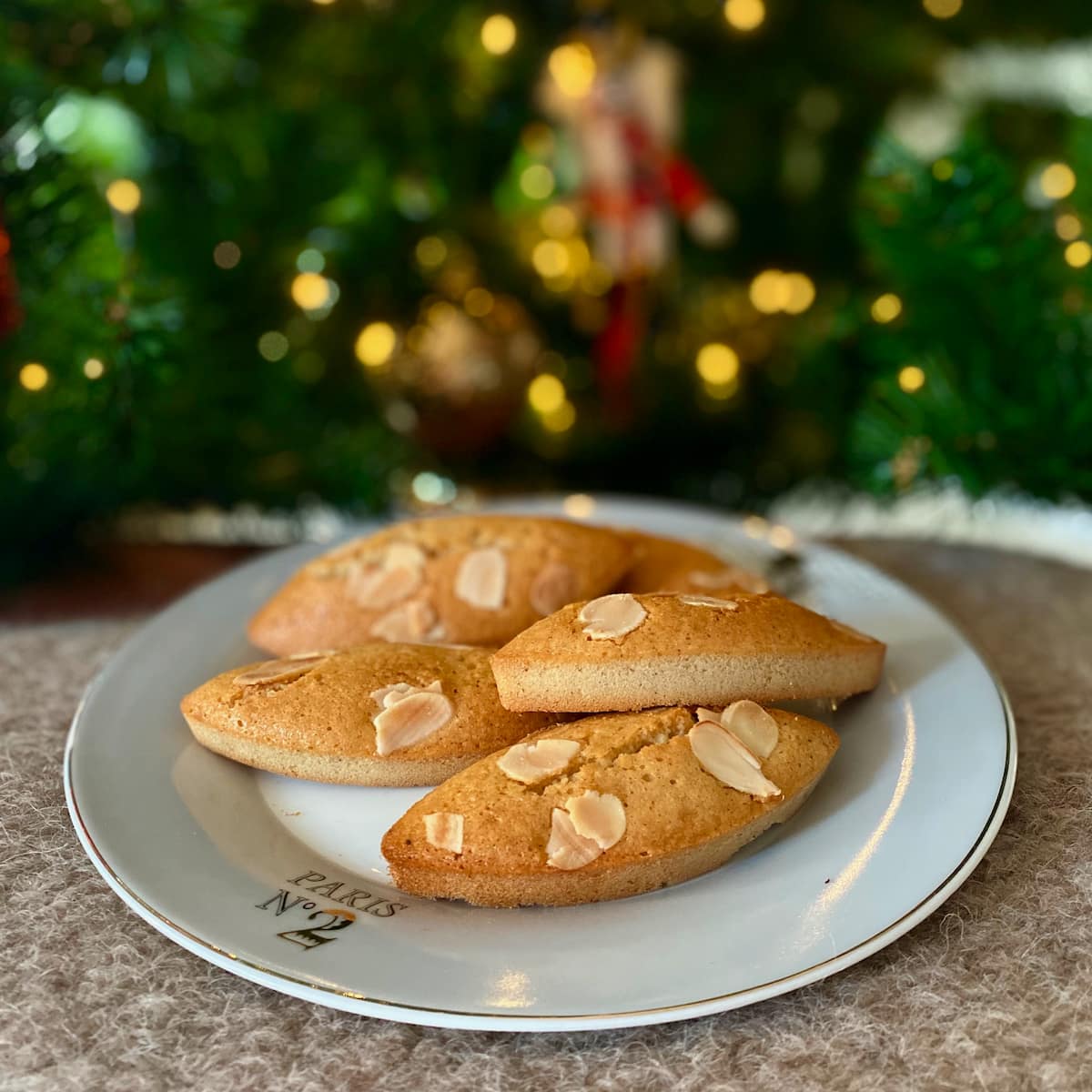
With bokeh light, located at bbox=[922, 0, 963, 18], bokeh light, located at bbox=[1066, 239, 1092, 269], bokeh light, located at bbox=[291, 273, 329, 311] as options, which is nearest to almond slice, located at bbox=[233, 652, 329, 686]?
bokeh light, located at bbox=[291, 273, 329, 311]

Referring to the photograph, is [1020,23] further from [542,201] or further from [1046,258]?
[542,201]

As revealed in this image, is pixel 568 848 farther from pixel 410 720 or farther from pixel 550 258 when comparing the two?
pixel 550 258

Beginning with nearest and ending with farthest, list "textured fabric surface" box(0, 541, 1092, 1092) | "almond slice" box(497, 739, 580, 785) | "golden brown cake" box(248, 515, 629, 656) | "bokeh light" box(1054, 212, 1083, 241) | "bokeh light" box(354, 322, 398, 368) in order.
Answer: "textured fabric surface" box(0, 541, 1092, 1092), "almond slice" box(497, 739, 580, 785), "golden brown cake" box(248, 515, 629, 656), "bokeh light" box(1054, 212, 1083, 241), "bokeh light" box(354, 322, 398, 368)

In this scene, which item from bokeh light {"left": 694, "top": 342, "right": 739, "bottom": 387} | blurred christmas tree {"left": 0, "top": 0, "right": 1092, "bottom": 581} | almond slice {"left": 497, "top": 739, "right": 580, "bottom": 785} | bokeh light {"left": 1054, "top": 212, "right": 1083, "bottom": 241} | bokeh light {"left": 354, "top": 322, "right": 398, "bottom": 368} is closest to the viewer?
almond slice {"left": 497, "top": 739, "right": 580, "bottom": 785}

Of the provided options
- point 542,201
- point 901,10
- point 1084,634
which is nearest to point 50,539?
point 542,201

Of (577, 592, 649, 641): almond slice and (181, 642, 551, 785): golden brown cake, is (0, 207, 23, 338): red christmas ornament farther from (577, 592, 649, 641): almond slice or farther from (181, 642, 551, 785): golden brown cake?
(577, 592, 649, 641): almond slice

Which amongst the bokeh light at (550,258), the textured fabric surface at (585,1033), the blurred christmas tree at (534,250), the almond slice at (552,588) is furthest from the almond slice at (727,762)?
the bokeh light at (550,258)

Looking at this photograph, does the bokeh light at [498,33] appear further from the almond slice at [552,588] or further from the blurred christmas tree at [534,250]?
the almond slice at [552,588]

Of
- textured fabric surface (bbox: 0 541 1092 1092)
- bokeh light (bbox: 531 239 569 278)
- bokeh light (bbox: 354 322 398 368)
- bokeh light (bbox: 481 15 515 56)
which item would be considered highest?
bokeh light (bbox: 481 15 515 56)
